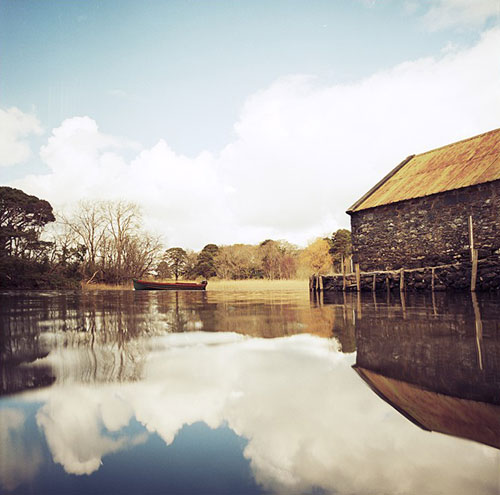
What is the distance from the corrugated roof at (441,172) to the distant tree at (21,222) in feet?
83.2

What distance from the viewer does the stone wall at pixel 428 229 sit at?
16344 millimetres

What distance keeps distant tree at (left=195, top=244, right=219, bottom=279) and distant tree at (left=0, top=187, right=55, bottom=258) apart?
71.2 feet

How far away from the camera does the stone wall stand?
1634cm

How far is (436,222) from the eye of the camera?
18.2 m

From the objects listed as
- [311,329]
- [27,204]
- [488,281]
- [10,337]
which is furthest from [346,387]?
[27,204]

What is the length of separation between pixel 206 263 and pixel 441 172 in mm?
36169

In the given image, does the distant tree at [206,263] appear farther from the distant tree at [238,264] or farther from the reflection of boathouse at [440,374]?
the reflection of boathouse at [440,374]

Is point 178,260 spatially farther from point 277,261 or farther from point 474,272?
point 474,272

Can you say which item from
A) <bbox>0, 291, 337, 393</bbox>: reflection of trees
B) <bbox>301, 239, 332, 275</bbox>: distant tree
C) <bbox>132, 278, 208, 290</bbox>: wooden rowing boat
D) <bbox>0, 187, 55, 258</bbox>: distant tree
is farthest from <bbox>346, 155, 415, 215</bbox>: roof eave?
<bbox>301, 239, 332, 275</bbox>: distant tree

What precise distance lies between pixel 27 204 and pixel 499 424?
36.7 meters

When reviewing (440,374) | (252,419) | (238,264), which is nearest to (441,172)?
(440,374)

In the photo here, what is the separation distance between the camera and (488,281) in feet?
48.6

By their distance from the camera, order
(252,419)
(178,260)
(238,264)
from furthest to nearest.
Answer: (178,260)
(238,264)
(252,419)

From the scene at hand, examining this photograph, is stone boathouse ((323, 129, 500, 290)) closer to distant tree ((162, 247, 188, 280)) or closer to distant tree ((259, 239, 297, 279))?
distant tree ((259, 239, 297, 279))
